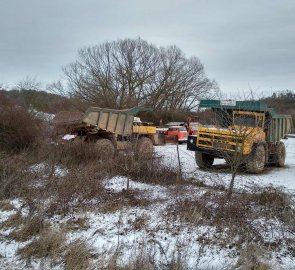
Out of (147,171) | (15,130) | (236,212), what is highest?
(15,130)

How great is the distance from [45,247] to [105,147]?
8.92 metres

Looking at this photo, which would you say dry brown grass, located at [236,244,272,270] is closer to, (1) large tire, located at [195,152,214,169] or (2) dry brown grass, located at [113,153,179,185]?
(2) dry brown grass, located at [113,153,179,185]

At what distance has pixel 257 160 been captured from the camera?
12586 millimetres

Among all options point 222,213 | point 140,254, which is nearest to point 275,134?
point 222,213

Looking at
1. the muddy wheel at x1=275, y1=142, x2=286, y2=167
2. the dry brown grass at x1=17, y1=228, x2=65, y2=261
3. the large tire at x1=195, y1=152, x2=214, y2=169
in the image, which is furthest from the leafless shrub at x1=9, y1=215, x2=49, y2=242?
the muddy wheel at x1=275, y1=142, x2=286, y2=167

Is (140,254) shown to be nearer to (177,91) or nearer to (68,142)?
(68,142)

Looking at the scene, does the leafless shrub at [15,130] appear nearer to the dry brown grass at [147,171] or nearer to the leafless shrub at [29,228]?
the dry brown grass at [147,171]

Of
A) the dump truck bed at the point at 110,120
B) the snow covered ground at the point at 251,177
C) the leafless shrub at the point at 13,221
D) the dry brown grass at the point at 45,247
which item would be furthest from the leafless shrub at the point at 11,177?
the dump truck bed at the point at 110,120

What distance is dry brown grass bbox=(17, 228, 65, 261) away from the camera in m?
5.49

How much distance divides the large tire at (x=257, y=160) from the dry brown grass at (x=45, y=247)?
795 centimetres

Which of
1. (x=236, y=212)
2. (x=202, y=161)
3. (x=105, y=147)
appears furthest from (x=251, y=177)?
(x=105, y=147)

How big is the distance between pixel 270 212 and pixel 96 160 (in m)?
6.38

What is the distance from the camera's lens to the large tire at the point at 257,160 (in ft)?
40.7

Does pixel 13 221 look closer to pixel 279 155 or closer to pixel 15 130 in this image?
pixel 15 130
